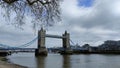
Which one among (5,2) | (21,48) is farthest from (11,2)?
(21,48)

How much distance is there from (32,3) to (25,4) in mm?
710

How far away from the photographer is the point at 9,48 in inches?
6796

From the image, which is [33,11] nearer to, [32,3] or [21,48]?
[32,3]

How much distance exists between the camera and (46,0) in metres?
23.8

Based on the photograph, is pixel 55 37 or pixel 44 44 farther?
pixel 55 37

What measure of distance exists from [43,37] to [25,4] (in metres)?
154

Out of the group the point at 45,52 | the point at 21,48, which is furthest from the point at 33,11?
the point at 21,48

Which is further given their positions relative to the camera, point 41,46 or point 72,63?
point 41,46

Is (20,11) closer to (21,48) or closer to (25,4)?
(25,4)

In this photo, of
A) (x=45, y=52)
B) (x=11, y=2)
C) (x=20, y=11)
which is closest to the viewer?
(x=11, y=2)

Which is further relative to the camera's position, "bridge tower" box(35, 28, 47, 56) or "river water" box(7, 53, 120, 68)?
"bridge tower" box(35, 28, 47, 56)

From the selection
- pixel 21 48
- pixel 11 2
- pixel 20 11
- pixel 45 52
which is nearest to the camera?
pixel 11 2

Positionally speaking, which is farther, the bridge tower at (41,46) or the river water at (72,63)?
the bridge tower at (41,46)

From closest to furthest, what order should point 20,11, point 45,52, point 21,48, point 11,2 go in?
point 11,2 → point 20,11 → point 45,52 → point 21,48
